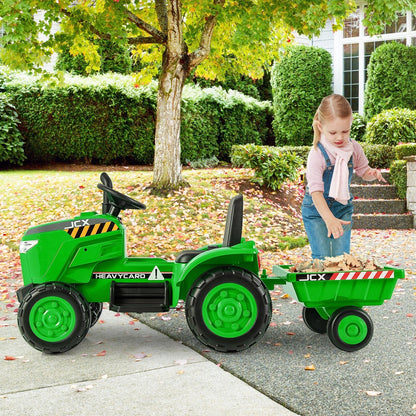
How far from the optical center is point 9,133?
48.1 feet

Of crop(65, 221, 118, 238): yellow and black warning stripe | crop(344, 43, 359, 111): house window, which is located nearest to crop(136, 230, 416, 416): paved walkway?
crop(65, 221, 118, 238): yellow and black warning stripe

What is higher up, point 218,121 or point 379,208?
point 218,121

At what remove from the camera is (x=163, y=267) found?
4.22m

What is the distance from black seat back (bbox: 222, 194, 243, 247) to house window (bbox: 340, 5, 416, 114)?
13.9m

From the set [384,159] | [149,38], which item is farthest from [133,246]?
[384,159]

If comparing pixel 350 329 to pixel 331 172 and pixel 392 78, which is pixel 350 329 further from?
pixel 392 78

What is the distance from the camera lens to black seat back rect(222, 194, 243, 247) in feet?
13.3

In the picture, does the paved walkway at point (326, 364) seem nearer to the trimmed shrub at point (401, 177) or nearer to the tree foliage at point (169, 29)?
the tree foliage at point (169, 29)

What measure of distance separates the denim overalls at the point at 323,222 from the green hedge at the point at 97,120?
1117 centimetres

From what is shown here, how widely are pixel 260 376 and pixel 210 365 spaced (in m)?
0.35

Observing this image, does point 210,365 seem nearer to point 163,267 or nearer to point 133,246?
point 163,267

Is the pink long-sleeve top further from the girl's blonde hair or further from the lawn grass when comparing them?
the lawn grass

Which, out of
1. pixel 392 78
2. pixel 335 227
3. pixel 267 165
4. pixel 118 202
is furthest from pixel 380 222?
pixel 118 202

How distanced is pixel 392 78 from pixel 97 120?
25.0ft
